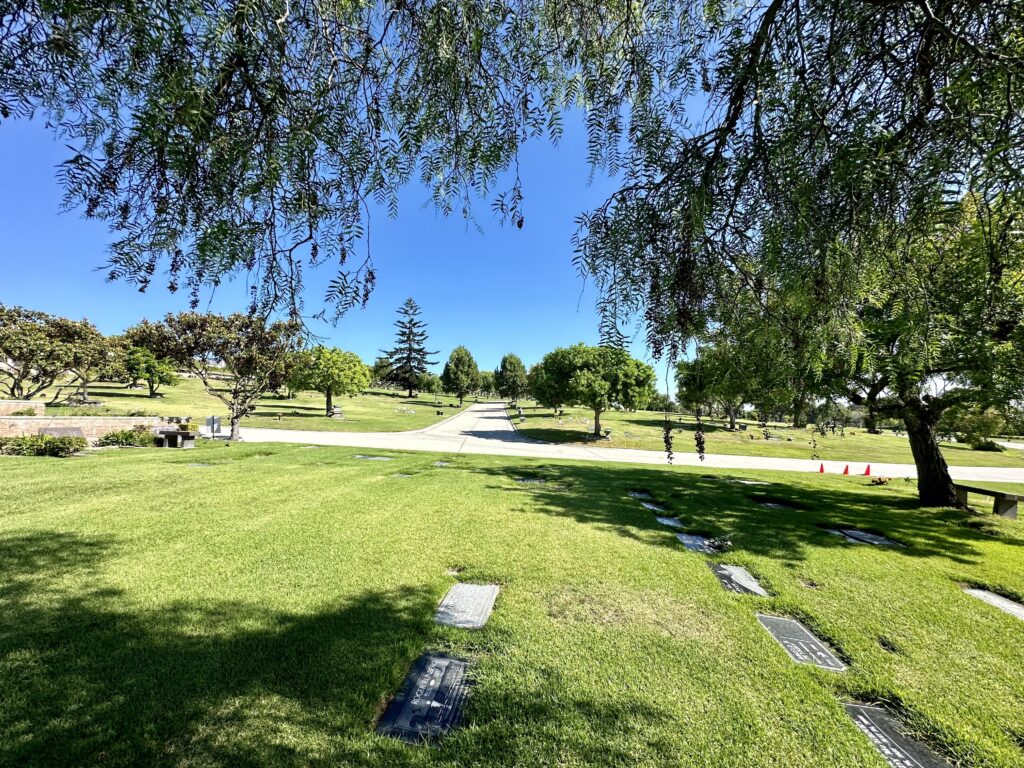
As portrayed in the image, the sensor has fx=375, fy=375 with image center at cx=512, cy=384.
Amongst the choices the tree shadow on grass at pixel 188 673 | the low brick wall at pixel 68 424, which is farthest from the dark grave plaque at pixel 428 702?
the low brick wall at pixel 68 424

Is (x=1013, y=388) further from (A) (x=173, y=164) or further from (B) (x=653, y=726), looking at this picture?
(A) (x=173, y=164)

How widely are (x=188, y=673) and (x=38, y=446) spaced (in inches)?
514

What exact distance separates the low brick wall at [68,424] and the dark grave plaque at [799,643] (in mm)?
19496

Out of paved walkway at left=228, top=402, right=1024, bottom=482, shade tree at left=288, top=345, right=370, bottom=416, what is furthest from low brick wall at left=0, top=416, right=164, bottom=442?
shade tree at left=288, top=345, right=370, bottom=416

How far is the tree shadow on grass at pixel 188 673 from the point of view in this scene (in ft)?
6.67

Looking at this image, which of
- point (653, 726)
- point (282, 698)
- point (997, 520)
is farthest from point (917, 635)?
point (997, 520)

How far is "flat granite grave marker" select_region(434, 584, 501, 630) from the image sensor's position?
131 inches

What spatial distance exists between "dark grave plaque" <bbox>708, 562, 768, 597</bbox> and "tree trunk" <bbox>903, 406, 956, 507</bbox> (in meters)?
7.46

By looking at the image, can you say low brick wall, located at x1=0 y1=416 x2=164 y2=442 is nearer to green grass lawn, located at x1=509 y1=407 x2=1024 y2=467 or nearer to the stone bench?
the stone bench

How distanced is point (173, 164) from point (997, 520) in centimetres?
1331

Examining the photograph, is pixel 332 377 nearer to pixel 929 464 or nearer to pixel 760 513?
pixel 760 513

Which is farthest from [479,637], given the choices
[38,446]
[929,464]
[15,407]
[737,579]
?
[15,407]

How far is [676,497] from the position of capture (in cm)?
881

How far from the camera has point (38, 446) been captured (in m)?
10.1
